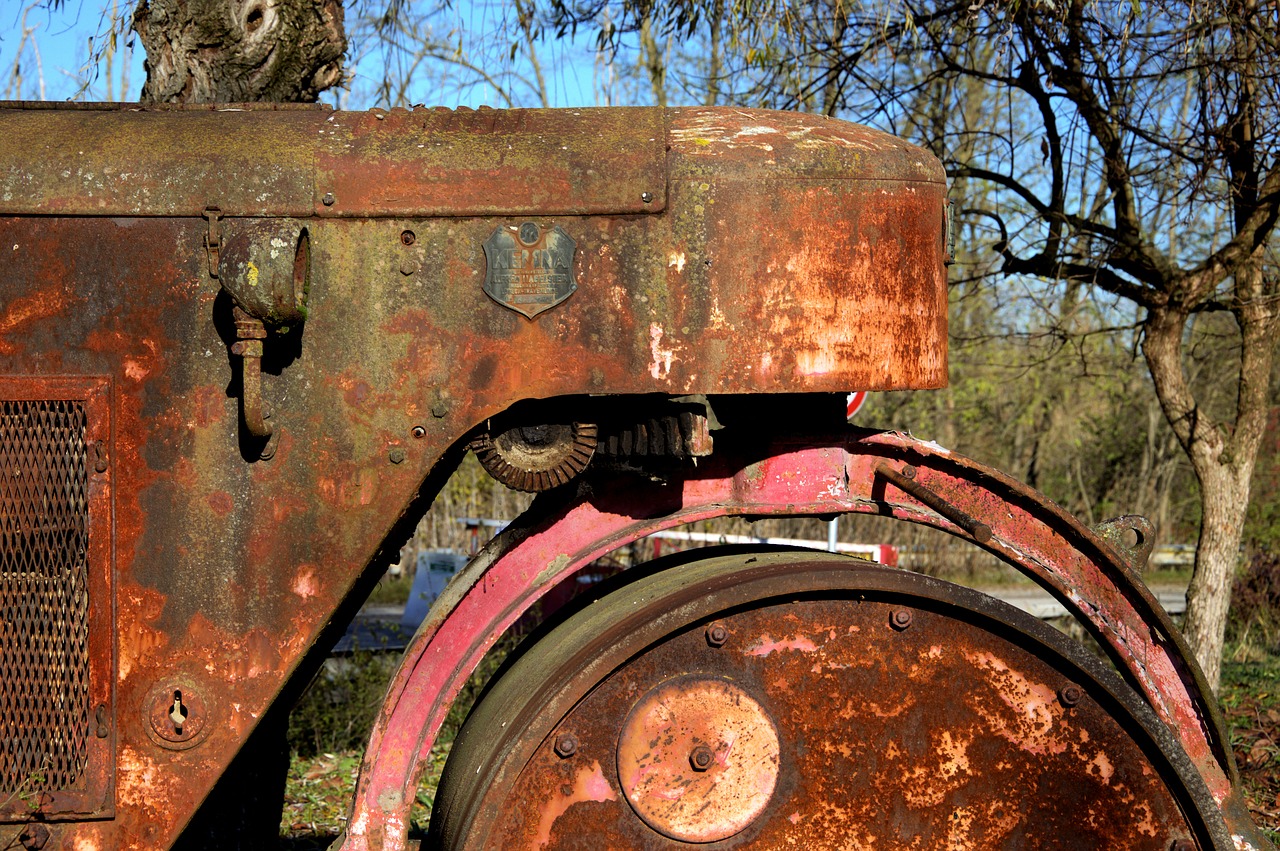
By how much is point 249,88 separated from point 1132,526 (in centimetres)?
296

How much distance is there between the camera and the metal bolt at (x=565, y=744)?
2.00 m

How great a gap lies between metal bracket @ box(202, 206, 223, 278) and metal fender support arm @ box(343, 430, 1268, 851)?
739 mm

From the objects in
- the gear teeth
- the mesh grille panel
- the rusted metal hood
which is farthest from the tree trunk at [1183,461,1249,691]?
the mesh grille panel

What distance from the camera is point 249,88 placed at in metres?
3.88

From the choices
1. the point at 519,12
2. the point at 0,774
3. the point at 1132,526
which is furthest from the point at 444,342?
the point at 519,12

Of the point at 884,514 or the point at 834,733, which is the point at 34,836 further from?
the point at 884,514

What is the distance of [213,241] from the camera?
2.06m

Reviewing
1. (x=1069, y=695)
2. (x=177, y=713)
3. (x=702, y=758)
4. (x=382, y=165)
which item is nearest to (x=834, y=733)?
(x=702, y=758)

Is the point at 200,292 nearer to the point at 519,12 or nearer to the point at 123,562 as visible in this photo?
the point at 123,562

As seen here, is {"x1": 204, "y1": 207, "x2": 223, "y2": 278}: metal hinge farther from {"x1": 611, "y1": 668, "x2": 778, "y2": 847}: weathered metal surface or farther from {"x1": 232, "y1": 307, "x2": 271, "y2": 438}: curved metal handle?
{"x1": 611, "y1": 668, "x2": 778, "y2": 847}: weathered metal surface

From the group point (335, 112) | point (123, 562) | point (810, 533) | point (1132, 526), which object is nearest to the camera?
point (123, 562)

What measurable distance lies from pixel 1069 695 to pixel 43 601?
1.79 meters

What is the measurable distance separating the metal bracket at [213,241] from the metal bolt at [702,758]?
1.16 meters

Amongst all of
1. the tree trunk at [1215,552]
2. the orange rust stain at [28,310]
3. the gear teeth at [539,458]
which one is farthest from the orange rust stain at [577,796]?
the tree trunk at [1215,552]
